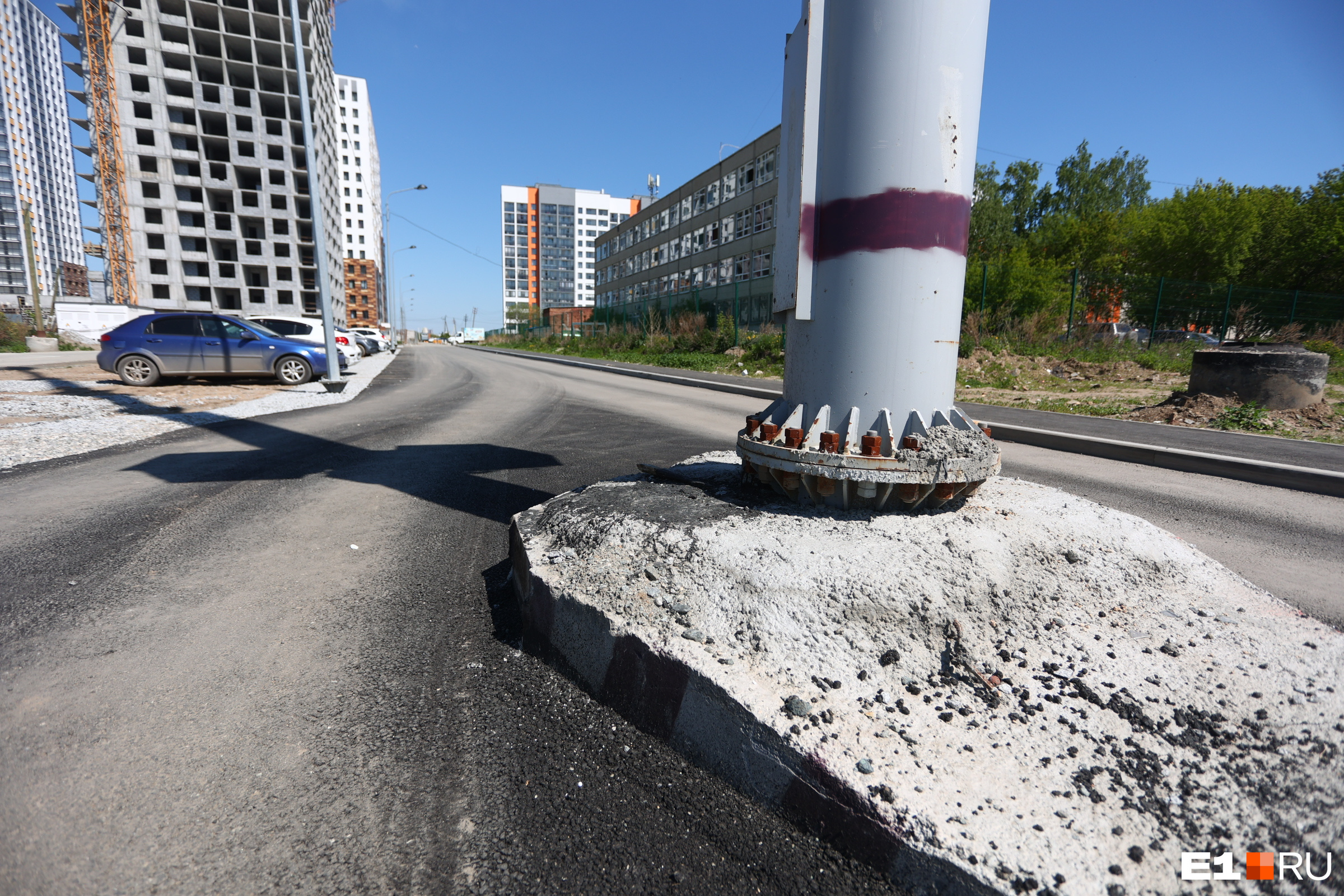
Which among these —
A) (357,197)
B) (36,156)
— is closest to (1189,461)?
(357,197)

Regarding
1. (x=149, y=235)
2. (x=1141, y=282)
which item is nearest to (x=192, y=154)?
(x=149, y=235)

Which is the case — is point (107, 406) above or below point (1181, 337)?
below

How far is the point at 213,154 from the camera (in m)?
51.2

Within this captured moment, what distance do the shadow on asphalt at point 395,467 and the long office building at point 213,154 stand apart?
51.6m

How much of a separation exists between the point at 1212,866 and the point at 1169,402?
1101cm

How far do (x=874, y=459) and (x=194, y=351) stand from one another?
14.4 meters

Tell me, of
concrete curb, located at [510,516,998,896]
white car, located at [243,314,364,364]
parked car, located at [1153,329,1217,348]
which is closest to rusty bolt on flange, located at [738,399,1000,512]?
concrete curb, located at [510,516,998,896]

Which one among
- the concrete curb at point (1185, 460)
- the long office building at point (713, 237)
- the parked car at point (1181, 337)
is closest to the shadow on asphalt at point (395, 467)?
the concrete curb at point (1185, 460)

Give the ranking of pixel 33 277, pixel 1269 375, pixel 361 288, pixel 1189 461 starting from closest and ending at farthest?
pixel 1189 461 → pixel 1269 375 → pixel 33 277 → pixel 361 288

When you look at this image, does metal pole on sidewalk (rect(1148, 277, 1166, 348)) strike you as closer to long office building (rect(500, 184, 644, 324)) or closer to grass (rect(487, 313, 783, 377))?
grass (rect(487, 313, 783, 377))

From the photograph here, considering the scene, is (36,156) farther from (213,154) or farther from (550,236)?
(213,154)

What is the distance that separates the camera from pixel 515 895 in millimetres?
1438

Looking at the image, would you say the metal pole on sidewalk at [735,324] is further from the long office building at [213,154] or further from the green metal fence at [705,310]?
the long office building at [213,154]

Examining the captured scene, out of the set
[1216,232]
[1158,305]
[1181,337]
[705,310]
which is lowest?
[1181,337]
